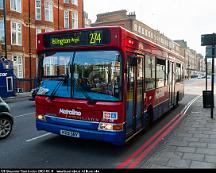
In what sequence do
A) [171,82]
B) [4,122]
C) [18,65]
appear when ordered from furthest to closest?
[18,65], [171,82], [4,122]

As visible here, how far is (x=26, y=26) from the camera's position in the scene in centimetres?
3028

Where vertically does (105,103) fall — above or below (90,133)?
above

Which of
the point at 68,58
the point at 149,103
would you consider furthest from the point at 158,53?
the point at 68,58

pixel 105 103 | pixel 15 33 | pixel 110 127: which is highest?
pixel 15 33

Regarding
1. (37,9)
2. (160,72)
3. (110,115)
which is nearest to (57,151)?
Result: (110,115)

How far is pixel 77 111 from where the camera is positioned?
6.35m

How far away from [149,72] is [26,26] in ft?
82.8

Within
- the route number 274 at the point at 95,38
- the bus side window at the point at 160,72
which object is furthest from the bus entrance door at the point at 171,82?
the route number 274 at the point at 95,38

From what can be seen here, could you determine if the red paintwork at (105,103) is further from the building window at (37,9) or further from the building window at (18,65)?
the building window at (37,9)

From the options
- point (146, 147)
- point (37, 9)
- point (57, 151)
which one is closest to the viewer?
point (57, 151)

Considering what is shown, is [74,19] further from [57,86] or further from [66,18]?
[57,86]

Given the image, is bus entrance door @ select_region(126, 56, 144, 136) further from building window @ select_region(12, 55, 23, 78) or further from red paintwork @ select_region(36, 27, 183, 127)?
building window @ select_region(12, 55, 23, 78)

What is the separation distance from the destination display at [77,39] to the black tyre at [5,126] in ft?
8.56

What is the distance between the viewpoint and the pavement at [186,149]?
18.3ft
